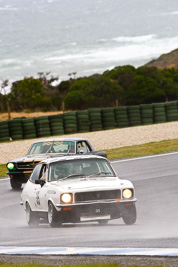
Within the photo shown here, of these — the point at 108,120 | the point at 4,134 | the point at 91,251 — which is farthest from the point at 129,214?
the point at 108,120

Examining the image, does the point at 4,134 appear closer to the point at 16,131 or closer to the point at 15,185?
the point at 16,131

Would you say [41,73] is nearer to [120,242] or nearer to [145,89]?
[145,89]

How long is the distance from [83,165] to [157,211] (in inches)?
107

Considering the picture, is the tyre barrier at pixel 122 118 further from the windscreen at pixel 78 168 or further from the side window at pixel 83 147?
the windscreen at pixel 78 168

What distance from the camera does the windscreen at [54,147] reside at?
18094mm

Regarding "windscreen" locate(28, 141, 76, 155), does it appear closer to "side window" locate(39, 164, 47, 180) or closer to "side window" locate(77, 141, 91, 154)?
"side window" locate(77, 141, 91, 154)

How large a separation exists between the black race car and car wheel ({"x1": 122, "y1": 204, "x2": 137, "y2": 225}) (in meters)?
6.51

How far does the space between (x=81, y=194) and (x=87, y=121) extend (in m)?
33.7

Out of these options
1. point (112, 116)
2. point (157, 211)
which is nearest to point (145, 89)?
point (112, 116)

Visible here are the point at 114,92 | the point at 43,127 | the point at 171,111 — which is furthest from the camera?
the point at 114,92

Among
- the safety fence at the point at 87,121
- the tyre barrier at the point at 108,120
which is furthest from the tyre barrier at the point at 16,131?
the tyre barrier at the point at 108,120

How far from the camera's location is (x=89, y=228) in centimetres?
1148

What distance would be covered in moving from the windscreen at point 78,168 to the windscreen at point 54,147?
18.2 ft

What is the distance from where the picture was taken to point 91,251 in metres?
8.91
